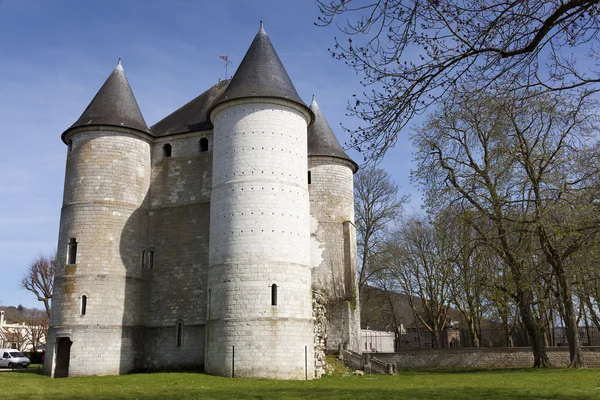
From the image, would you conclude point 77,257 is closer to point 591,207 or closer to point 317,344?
point 317,344

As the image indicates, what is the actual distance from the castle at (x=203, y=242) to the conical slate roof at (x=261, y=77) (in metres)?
0.06

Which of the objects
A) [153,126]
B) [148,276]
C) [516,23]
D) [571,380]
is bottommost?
[571,380]

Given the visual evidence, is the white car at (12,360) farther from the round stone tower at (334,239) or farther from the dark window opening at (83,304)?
the round stone tower at (334,239)

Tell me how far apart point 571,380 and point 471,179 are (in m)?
6.31

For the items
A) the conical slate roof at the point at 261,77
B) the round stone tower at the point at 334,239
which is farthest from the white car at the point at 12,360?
the conical slate roof at the point at 261,77

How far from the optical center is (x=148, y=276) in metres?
22.8

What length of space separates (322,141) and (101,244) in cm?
1147

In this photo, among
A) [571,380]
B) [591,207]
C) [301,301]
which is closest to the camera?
[591,207]

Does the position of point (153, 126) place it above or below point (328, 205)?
above

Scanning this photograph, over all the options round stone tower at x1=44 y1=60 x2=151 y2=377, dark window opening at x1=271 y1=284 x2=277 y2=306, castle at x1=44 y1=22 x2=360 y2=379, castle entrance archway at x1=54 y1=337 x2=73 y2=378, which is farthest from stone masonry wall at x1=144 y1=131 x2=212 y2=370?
dark window opening at x1=271 y1=284 x2=277 y2=306

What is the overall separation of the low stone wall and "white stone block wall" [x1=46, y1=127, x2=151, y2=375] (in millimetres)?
13419

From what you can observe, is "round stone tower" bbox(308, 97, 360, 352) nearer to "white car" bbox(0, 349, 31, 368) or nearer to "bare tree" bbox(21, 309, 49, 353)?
"white car" bbox(0, 349, 31, 368)

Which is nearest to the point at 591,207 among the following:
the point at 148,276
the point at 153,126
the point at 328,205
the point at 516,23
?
the point at 516,23

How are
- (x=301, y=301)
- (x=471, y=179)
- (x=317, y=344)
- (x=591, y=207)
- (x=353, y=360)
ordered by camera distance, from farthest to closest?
(x=353, y=360)
(x=317, y=344)
(x=301, y=301)
(x=471, y=179)
(x=591, y=207)
